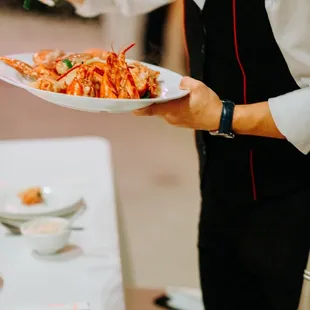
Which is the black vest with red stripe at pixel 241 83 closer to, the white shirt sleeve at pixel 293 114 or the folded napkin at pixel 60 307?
the white shirt sleeve at pixel 293 114

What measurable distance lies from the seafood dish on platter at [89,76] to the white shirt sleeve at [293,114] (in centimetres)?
24

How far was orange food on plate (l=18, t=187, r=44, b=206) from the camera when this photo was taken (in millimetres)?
1260

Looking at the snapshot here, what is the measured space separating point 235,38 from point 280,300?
2.32 ft

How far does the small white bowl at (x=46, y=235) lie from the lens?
3.53 feet

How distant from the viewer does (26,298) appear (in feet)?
3.23

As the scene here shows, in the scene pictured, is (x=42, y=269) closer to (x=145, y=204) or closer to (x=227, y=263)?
(x=227, y=263)

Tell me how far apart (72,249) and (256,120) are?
44 cm

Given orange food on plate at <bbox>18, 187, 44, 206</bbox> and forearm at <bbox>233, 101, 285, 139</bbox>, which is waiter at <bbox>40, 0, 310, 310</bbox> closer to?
forearm at <bbox>233, 101, 285, 139</bbox>

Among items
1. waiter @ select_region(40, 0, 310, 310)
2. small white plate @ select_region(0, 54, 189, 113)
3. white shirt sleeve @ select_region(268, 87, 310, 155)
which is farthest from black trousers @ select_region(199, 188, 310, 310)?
small white plate @ select_region(0, 54, 189, 113)

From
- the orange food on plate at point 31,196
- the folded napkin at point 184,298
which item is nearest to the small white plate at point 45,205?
the orange food on plate at point 31,196

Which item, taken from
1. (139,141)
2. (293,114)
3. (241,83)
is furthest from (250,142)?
(139,141)

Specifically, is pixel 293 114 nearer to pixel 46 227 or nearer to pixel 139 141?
pixel 46 227

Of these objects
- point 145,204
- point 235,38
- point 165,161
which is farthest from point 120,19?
point 235,38

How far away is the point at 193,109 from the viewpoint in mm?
1204
